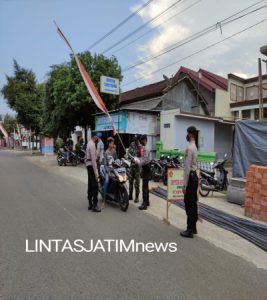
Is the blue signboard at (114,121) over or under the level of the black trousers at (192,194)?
over

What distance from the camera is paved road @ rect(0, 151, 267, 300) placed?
3.47 metres

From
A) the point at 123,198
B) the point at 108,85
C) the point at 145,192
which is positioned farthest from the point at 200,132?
the point at 123,198

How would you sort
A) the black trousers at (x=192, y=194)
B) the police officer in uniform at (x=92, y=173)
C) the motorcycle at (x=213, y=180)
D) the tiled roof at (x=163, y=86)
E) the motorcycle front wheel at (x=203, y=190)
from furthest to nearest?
the tiled roof at (x=163, y=86)
the motorcycle at (x=213, y=180)
the motorcycle front wheel at (x=203, y=190)
the police officer in uniform at (x=92, y=173)
the black trousers at (x=192, y=194)

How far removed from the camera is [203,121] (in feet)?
61.8

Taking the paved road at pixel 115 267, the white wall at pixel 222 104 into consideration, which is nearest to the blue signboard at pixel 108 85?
the paved road at pixel 115 267

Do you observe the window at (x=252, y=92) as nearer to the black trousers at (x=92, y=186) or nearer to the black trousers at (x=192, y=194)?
the black trousers at (x=92, y=186)

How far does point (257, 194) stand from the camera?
6766mm

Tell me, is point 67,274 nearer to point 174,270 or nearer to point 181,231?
point 174,270

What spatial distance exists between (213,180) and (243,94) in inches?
842

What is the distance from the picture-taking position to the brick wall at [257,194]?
6.61 m

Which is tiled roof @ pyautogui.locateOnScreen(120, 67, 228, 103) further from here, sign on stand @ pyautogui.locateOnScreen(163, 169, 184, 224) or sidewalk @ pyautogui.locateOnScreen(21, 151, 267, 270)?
sign on stand @ pyautogui.locateOnScreen(163, 169, 184, 224)

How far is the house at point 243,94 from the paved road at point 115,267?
21.6m

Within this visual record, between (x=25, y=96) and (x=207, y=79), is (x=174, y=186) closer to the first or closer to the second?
(x=207, y=79)

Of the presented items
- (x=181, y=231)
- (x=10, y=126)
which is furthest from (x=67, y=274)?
(x=10, y=126)
